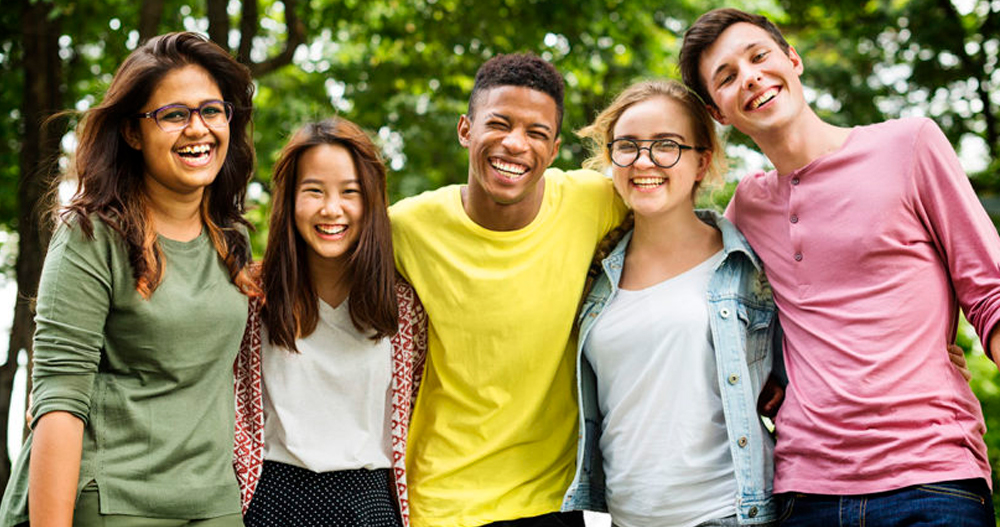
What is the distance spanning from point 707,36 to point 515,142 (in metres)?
0.82

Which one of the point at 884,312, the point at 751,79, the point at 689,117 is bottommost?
the point at 884,312

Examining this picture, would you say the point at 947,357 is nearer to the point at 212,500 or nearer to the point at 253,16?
the point at 212,500

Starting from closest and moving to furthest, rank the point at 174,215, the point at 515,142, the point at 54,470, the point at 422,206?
the point at 54,470 → the point at 174,215 → the point at 515,142 → the point at 422,206

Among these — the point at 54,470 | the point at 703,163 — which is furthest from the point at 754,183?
the point at 54,470

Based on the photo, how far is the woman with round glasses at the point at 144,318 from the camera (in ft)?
8.35

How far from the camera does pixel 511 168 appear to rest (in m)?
3.55

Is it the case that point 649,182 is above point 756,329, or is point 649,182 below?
above

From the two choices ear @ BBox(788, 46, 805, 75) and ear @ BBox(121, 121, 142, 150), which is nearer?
ear @ BBox(121, 121, 142, 150)

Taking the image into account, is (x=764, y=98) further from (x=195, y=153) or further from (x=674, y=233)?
(x=195, y=153)

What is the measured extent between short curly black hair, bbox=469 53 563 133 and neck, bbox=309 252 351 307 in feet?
3.02

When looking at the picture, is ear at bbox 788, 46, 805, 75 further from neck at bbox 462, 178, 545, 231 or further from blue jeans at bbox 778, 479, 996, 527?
blue jeans at bbox 778, 479, 996, 527

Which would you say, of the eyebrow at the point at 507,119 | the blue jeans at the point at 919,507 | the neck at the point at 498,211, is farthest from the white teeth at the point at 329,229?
the blue jeans at the point at 919,507

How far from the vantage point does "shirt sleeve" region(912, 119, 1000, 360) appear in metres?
2.69

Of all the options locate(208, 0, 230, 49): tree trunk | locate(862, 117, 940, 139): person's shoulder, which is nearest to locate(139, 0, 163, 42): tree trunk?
locate(208, 0, 230, 49): tree trunk
